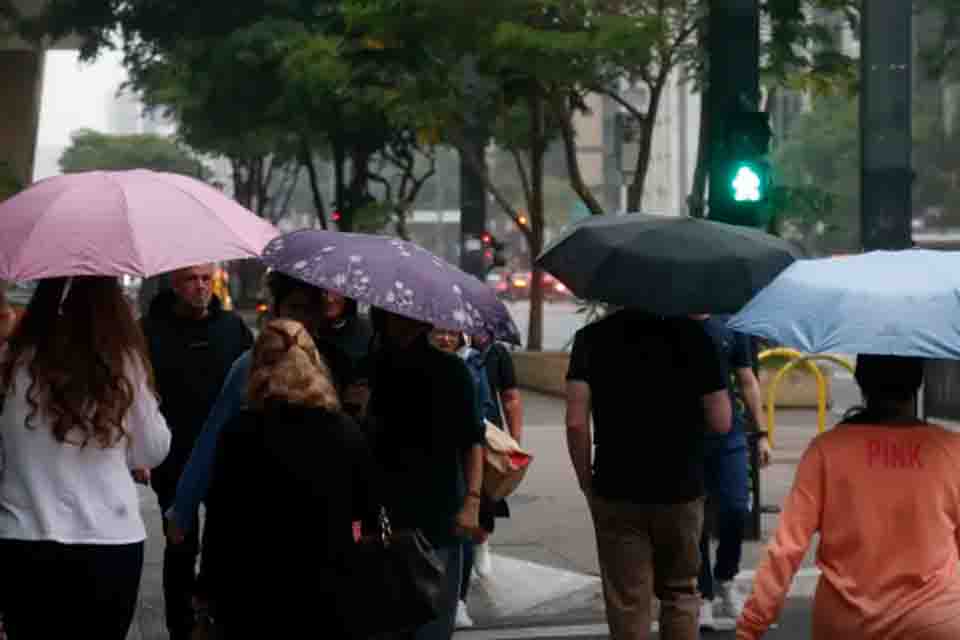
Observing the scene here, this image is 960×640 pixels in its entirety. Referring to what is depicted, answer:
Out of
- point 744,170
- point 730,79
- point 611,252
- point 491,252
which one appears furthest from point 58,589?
point 491,252

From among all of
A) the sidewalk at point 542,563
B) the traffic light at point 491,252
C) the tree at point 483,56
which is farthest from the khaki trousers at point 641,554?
the traffic light at point 491,252

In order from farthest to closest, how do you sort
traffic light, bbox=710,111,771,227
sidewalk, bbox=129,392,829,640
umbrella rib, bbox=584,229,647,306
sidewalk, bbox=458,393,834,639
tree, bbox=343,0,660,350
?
1. tree, bbox=343,0,660,350
2. traffic light, bbox=710,111,771,227
3. sidewalk, bbox=458,393,834,639
4. sidewalk, bbox=129,392,829,640
5. umbrella rib, bbox=584,229,647,306

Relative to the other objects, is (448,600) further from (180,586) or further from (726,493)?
(726,493)

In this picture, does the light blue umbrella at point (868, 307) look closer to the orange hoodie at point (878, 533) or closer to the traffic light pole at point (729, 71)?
the orange hoodie at point (878, 533)

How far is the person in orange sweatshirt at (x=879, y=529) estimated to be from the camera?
4785mm

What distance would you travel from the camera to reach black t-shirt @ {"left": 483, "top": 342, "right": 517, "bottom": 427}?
1030 centimetres

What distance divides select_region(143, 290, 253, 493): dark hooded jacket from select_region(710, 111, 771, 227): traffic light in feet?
17.1

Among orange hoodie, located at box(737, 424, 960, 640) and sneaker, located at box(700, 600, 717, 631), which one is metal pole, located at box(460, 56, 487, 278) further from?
orange hoodie, located at box(737, 424, 960, 640)

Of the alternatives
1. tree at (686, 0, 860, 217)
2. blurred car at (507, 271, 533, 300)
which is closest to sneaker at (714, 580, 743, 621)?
tree at (686, 0, 860, 217)

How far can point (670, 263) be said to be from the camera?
705 cm

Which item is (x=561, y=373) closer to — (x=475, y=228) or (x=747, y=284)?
(x=475, y=228)

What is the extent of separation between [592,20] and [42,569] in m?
19.3

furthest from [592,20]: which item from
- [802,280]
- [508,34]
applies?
[802,280]

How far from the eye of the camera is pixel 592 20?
23.9 metres
